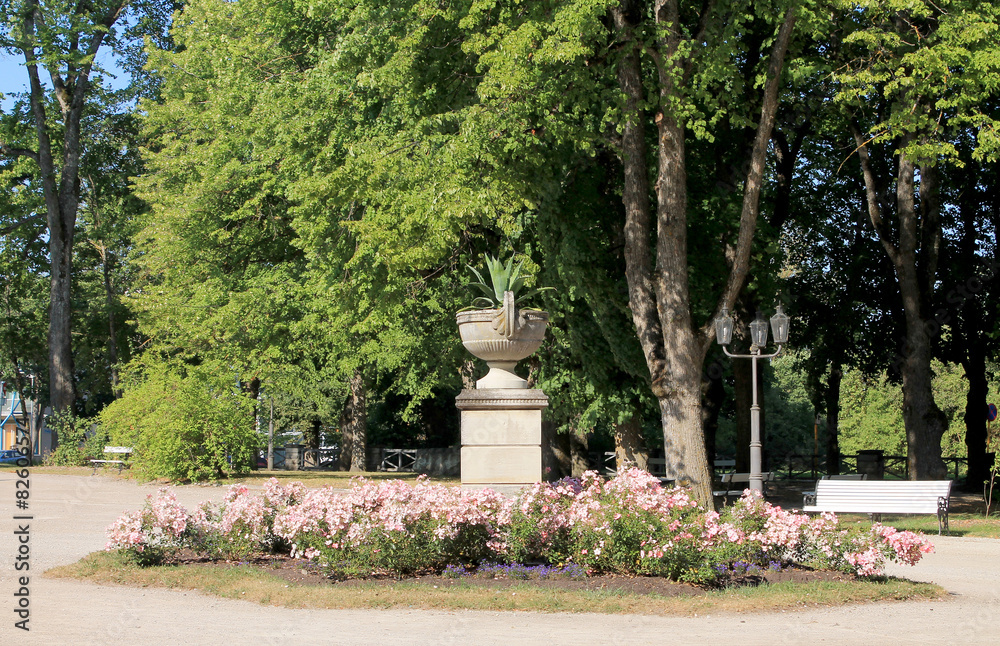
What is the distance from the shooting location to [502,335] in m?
12.1

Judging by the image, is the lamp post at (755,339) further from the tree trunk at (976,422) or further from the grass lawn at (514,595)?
the tree trunk at (976,422)

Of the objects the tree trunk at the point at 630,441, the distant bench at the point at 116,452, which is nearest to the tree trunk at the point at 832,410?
the tree trunk at the point at 630,441

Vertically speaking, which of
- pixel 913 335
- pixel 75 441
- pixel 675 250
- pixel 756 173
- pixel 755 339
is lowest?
pixel 75 441

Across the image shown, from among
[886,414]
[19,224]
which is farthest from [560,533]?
[886,414]

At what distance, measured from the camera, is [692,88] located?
14758 millimetres

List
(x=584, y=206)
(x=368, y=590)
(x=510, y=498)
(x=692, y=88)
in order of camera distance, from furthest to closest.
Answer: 1. (x=584, y=206)
2. (x=692, y=88)
3. (x=510, y=498)
4. (x=368, y=590)

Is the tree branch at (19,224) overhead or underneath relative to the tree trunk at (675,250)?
overhead

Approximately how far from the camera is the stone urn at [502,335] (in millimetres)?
12047

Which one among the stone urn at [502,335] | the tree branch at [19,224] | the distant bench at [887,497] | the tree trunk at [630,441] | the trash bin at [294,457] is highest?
the tree branch at [19,224]

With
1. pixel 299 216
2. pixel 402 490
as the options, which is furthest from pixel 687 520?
pixel 299 216

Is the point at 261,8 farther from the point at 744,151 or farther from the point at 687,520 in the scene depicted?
the point at 687,520

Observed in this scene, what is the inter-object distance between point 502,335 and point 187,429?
14453 mm

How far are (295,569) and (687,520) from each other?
4.08 m

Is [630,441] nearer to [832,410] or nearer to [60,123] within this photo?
[832,410]
